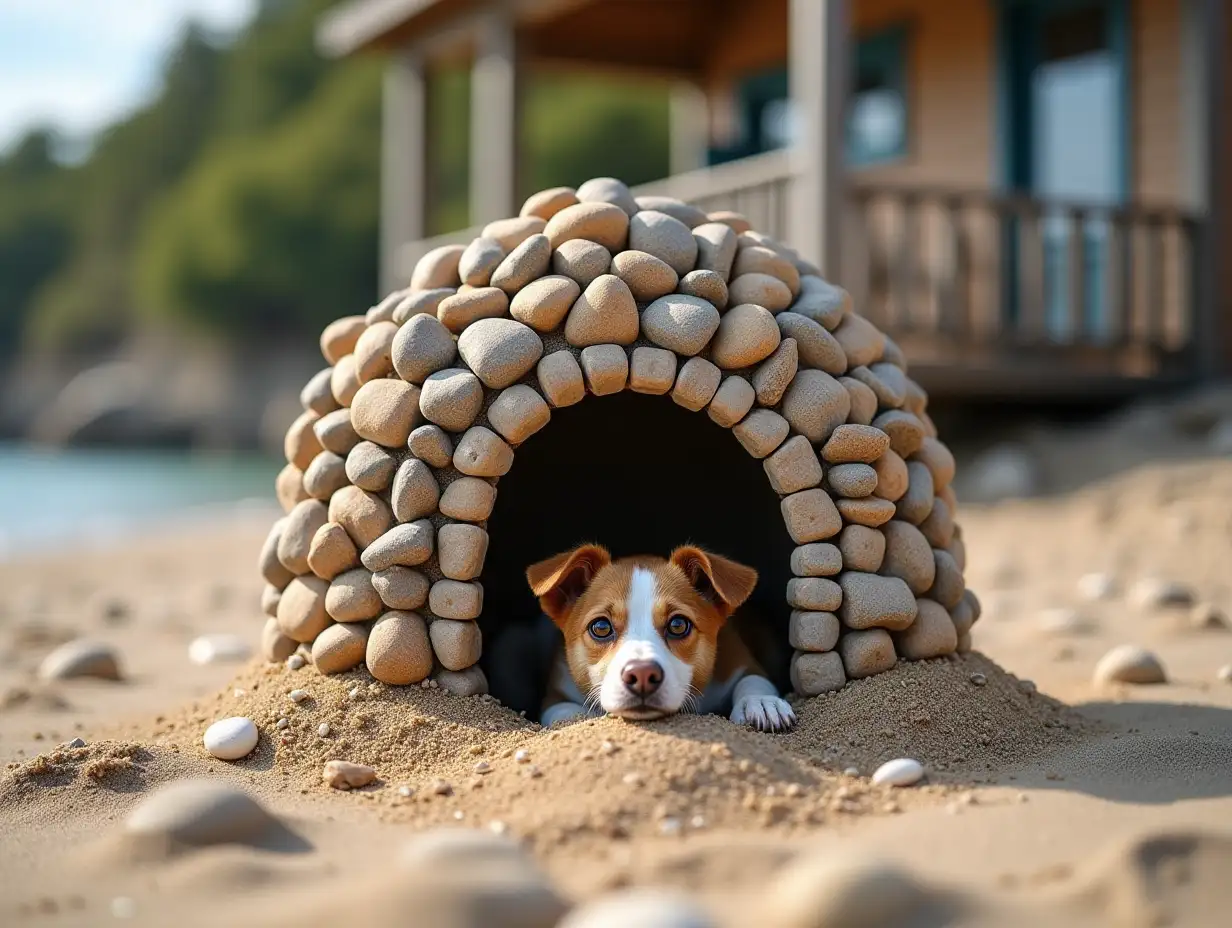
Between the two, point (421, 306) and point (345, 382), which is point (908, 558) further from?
point (345, 382)

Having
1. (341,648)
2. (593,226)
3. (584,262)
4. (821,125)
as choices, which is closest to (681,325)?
(584,262)

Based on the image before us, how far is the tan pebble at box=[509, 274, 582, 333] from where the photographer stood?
438 cm

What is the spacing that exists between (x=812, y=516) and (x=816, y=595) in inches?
10.3

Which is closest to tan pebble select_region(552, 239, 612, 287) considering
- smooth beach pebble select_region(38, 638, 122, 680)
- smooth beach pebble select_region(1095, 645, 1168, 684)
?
smooth beach pebble select_region(1095, 645, 1168, 684)

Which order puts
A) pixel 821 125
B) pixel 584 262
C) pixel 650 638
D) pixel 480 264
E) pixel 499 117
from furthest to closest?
pixel 499 117
pixel 821 125
pixel 480 264
pixel 584 262
pixel 650 638

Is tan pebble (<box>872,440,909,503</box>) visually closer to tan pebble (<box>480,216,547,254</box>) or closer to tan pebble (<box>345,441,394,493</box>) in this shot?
tan pebble (<box>480,216,547,254</box>)

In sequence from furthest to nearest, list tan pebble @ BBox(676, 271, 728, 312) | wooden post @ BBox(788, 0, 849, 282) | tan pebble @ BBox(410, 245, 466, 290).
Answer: wooden post @ BBox(788, 0, 849, 282) → tan pebble @ BBox(410, 245, 466, 290) → tan pebble @ BBox(676, 271, 728, 312)

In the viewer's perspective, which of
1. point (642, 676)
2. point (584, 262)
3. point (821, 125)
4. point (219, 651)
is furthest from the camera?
point (821, 125)

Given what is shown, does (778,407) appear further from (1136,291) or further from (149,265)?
(149,265)

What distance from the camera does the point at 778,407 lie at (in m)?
4.47

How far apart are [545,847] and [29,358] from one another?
72136mm

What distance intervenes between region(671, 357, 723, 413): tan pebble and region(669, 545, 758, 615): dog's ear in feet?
1.61

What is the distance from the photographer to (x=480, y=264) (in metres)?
4.58

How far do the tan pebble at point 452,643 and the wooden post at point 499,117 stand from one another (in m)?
8.26
